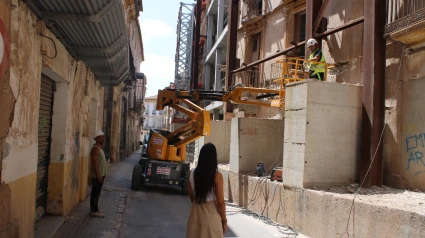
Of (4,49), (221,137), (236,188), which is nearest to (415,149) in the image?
(236,188)

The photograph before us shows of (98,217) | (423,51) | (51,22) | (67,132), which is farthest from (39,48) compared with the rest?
(423,51)

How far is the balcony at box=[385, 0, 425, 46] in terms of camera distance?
648 cm

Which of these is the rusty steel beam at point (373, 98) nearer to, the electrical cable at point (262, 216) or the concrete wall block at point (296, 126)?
the concrete wall block at point (296, 126)

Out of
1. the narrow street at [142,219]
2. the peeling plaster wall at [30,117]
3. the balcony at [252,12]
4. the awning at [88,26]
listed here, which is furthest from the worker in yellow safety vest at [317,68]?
the balcony at [252,12]

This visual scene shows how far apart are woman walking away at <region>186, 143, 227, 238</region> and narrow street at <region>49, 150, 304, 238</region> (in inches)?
127

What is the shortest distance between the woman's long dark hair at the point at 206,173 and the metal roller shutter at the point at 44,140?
3.63 m

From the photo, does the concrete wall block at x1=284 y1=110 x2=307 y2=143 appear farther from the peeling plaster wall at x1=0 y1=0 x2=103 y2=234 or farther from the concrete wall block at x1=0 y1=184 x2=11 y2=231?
the concrete wall block at x1=0 y1=184 x2=11 y2=231

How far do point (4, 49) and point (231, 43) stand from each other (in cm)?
1383

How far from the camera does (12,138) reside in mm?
4203

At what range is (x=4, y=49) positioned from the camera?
373 centimetres

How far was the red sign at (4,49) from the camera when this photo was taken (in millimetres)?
3637

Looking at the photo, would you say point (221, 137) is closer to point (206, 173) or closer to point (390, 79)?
point (390, 79)

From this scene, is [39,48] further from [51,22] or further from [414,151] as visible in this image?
[414,151]

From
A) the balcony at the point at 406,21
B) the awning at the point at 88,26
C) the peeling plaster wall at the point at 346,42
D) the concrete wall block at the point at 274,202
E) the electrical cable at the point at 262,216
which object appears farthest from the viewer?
the peeling plaster wall at the point at 346,42
